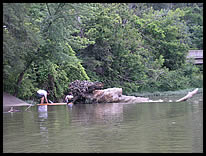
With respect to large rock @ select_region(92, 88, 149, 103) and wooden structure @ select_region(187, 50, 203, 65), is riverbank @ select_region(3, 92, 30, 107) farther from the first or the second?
wooden structure @ select_region(187, 50, 203, 65)

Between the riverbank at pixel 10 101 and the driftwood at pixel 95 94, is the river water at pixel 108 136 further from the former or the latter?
the driftwood at pixel 95 94

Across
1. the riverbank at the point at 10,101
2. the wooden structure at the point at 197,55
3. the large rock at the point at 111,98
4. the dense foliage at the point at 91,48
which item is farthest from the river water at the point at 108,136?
the wooden structure at the point at 197,55

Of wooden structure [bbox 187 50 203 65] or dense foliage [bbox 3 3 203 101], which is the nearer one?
dense foliage [bbox 3 3 203 101]

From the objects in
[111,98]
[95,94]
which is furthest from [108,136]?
[95,94]

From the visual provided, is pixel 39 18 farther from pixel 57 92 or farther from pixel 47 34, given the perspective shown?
pixel 57 92

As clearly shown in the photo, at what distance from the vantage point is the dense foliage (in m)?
19.2

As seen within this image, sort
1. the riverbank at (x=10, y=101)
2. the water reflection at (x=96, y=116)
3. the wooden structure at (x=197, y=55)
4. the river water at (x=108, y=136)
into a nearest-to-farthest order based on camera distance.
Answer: the river water at (x=108, y=136)
the water reflection at (x=96, y=116)
the riverbank at (x=10, y=101)
the wooden structure at (x=197, y=55)

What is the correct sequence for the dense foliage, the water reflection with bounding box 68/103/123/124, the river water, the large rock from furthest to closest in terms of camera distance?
the large rock → the dense foliage → the water reflection with bounding box 68/103/123/124 → the river water

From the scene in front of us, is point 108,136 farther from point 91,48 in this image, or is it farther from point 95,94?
point 91,48

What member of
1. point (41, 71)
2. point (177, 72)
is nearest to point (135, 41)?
point (177, 72)

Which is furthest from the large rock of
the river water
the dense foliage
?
the river water

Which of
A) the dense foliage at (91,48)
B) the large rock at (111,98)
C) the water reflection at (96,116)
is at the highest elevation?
the dense foliage at (91,48)

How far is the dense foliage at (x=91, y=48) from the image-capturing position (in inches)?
757

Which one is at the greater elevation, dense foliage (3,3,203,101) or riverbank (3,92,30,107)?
dense foliage (3,3,203,101)
